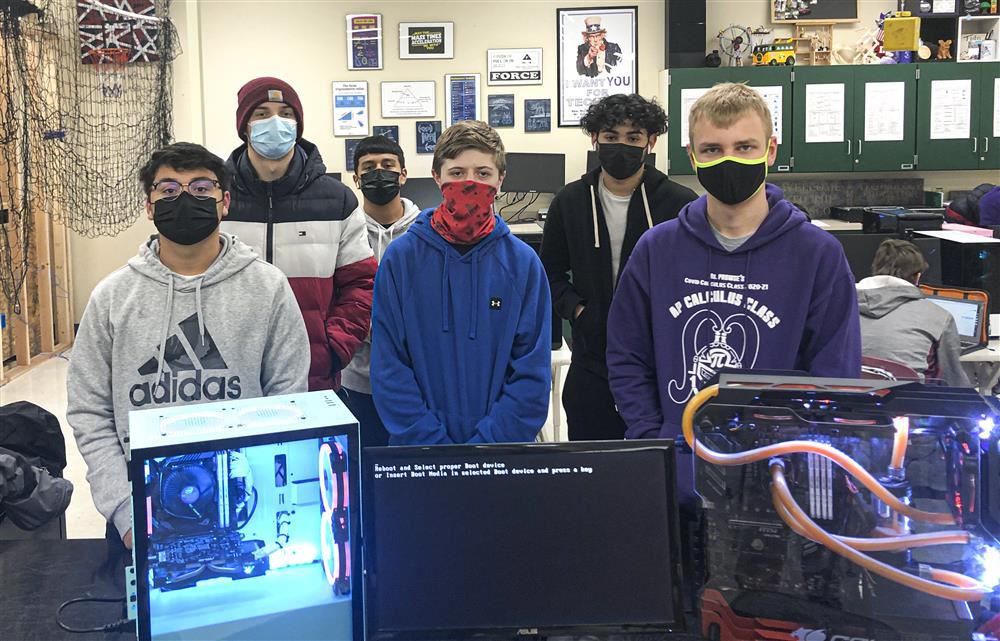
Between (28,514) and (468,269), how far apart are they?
4.69 ft

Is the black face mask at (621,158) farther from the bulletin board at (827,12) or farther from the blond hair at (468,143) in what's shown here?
the bulletin board at (827,12)

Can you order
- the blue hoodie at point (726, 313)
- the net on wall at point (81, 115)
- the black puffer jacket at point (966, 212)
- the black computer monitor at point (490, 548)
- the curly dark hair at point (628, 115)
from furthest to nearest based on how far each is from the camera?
the black puffer jacket at point (966, 212) → the net on wall at point (81, 115) → the curly dark hair at point (628, 115) → the blue hoodie at point (726, 313) → the black computer monitor at point (490, 548)

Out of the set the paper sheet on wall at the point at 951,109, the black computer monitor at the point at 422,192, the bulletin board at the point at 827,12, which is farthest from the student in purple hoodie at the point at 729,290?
the paper sheet on wall at the point at 951,109

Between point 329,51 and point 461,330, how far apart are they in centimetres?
594

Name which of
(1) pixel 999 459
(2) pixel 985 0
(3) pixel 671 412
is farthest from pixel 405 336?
(2) pixel 985 0

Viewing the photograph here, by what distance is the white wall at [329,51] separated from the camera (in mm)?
7289

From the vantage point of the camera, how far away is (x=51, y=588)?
4.95 feet

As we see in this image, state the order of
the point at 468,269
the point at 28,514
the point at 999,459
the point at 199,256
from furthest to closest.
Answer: the point at 28,514 → the point at 468,269 → the point at 199,256 → the point at 999,459

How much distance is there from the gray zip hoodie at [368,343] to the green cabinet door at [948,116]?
5876mm

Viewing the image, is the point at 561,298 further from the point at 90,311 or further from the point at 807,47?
the point at 807,47

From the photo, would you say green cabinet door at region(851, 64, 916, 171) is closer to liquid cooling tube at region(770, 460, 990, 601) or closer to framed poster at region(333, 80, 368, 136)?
framed poster at region(333, 80, 368, 136)

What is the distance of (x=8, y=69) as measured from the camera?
15.8 ft

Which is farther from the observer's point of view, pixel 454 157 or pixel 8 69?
pixel 8 69

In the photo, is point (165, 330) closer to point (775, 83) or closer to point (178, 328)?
point (178, 328)
